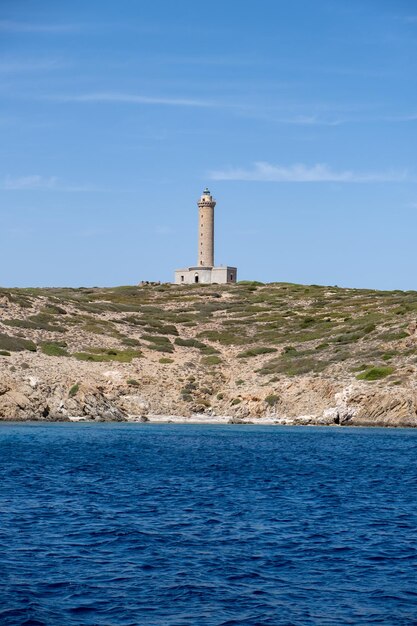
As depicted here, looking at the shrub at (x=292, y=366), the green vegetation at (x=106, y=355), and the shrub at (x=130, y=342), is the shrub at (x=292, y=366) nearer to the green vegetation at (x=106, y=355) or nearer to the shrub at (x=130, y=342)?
the green vegetation at (x=106, y=355)

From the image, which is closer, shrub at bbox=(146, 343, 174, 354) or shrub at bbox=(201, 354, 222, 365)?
shrub at bbox=(201, 354, 222, 365)

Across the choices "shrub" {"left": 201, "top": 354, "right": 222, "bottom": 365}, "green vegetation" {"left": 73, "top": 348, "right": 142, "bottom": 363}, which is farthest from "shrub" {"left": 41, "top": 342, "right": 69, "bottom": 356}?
"shrub" {"left": 201, "top": 354, "right": 222, "bottom": 365}

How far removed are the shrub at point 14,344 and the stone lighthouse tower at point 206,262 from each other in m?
77.3

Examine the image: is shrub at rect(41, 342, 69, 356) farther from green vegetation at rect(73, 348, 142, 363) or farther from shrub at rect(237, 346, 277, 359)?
shrub at rect(237, 346, 277, 359)

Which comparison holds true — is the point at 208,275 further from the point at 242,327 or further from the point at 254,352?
the point at 254,352

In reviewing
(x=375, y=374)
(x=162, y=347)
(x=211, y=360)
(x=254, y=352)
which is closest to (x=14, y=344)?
(x=162, y=347)

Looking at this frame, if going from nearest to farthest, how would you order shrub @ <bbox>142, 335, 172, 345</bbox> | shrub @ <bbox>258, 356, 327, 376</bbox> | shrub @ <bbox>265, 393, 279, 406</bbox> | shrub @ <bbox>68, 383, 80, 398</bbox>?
shrub @ <bbox>68, 383, 80, 398</bbox>, shrub @ <bbox>265, 393, 279, 406</bbox>, shrub @ <bbox>258, 356, 327, 376</bbox>, shrub @ <bbox>142, 335, 172, 345</bbox>

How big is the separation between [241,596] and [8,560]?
591 centimetres

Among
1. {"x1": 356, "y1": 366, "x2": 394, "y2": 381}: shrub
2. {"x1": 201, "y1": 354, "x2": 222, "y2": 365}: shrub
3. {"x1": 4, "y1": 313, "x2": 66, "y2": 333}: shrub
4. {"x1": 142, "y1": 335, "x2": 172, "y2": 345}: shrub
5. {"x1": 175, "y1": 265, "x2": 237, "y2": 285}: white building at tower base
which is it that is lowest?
{"x1": 356, "y1": 366, "x2": 394, "y2": 381}: shrub

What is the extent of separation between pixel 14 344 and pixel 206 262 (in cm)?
8853

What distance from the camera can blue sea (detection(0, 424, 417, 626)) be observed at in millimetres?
A: 18516

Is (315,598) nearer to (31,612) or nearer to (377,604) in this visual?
(377,604)

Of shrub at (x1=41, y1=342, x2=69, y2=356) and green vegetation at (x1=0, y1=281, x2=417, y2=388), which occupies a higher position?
green vegetation at (x1=0, y1=281, x2=417, y2=388)

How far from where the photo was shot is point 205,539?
82.6 ft
